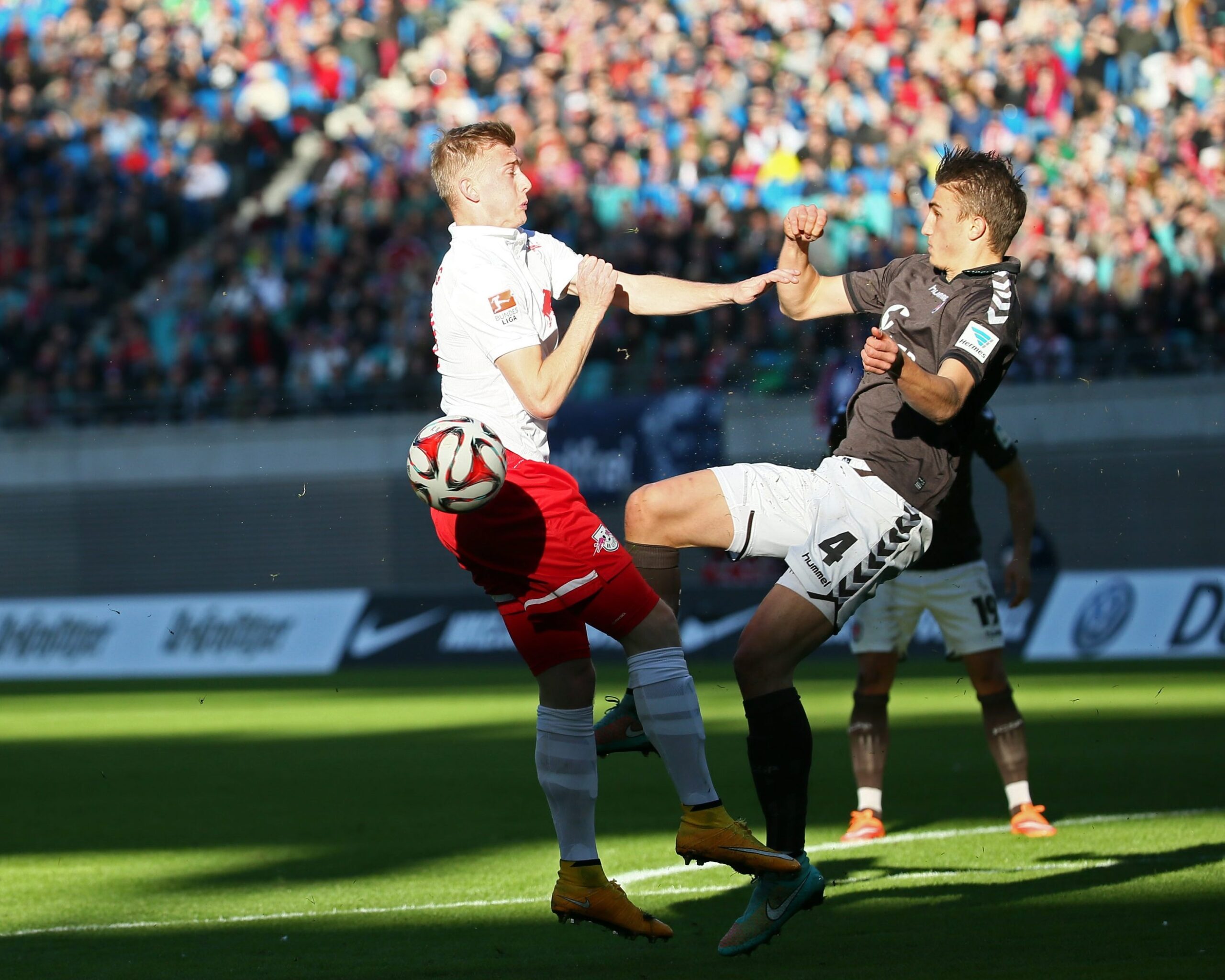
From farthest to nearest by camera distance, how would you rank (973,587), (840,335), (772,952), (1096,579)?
1. (1096,579)
2. (840,335)
3. (973,587)
4. (772,952)

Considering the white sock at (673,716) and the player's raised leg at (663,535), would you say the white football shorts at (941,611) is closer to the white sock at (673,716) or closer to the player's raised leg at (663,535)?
the player's raised leg at (663,535)

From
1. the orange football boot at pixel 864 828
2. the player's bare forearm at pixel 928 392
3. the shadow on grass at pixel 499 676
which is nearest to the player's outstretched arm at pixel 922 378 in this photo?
the player's bare forearm at pixel 928 392

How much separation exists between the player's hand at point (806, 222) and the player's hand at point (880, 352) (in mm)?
922

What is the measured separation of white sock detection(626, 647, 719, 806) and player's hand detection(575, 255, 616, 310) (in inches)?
45.2

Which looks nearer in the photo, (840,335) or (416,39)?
(840,335)

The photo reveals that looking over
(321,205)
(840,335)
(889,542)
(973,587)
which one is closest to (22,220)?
(321,205)

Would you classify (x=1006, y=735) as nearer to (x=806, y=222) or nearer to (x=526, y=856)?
(x=526, y=856)

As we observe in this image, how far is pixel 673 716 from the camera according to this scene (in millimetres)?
5250

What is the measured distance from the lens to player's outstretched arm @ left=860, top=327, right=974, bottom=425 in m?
4.74

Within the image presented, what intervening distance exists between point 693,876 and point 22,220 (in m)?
21.9

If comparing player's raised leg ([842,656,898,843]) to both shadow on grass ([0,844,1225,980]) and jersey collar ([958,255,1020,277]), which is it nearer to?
shadow on grass ([0,844,1225,980])

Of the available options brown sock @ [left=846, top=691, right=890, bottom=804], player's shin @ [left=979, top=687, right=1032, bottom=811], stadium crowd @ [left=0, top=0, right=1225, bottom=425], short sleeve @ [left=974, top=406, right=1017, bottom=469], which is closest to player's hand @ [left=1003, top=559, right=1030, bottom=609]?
player's shin @ [left=979, top=687, right=1032, bottom=811]

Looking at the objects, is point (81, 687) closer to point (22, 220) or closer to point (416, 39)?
point (22, 220)

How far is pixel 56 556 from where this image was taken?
23.4 m
